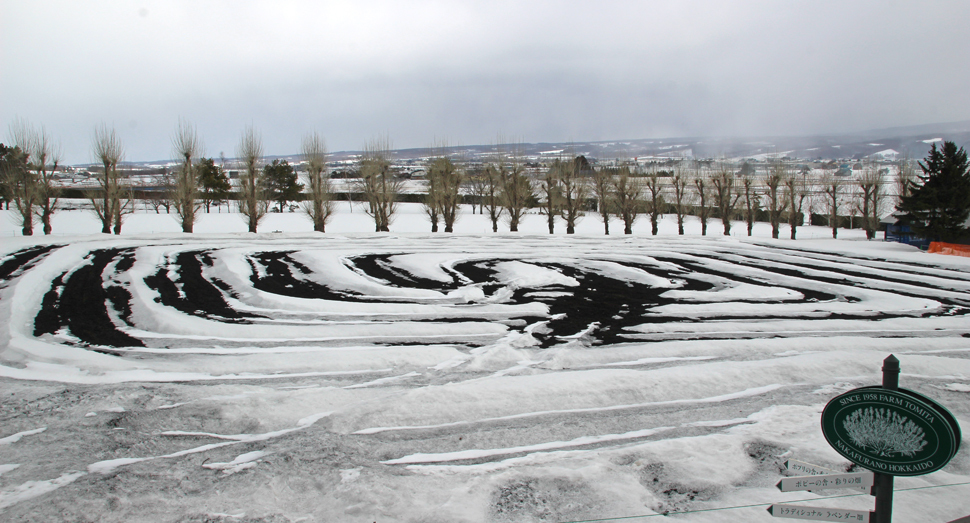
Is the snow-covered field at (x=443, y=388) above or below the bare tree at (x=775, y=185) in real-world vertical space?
below

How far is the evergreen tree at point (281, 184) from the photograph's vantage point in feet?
217

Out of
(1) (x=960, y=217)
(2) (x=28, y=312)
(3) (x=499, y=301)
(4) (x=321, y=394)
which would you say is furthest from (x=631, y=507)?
(1) (x=960, y=217)

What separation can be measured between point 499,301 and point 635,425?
743cm

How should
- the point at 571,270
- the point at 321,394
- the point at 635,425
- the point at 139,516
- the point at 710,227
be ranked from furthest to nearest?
the point at 710,227 < the point at 571,270 < the point at 321,394 < the point at 635,425 < the point at 139,516

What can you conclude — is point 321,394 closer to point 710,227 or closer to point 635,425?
point 635,425

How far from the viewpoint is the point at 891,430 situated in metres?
2.77

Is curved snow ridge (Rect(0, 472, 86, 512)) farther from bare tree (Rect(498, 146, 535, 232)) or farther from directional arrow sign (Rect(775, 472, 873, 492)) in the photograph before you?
bare tree (Rect(498, 146, 535, 232))

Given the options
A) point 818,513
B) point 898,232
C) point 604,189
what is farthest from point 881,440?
point 898,232

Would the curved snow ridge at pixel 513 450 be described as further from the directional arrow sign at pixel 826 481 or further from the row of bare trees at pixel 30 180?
the row of bare trees at pixel 30 180

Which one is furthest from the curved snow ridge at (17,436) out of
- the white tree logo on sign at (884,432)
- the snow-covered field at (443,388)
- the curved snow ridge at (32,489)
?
the white tree logo on sign at (884,432)

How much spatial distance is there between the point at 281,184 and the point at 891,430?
70436 mm

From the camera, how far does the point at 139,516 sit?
4.38 metres


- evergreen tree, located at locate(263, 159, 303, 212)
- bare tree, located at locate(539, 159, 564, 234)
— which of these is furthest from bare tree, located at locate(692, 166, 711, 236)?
evergreen tree, located at locate(263, 159, 303, 212)

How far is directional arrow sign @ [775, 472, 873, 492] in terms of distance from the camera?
9.17 feet
